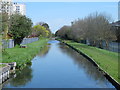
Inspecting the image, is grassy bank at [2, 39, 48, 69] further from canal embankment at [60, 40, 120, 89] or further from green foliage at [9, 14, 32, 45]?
green foliage at [9, 14, 32, 45]

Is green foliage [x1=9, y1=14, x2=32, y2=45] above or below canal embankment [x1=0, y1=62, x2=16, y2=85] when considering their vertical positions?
above

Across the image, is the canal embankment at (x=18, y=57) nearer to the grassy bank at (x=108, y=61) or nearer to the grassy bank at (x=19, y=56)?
the grassy bank at (x=19, y=56)

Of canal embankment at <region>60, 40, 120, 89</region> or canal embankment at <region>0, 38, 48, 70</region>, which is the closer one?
canal embankment at <region>60, 40, 120, 89</region>

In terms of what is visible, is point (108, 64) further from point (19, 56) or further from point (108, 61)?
point (19, 56)

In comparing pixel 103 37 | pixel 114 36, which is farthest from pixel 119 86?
pixel 103 37

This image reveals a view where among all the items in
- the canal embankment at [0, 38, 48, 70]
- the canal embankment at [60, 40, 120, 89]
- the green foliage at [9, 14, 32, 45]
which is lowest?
the canal embankment at [60, 40, 120, 89]

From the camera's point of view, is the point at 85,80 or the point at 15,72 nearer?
the point at 85,80

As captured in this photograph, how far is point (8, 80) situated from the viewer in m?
12.2

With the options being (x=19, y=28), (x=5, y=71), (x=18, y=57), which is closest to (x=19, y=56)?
(x=18, y=57)

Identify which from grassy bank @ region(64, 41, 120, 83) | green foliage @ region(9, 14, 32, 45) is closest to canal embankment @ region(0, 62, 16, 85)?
grassy bank @ region(64, 41, 120, 83)

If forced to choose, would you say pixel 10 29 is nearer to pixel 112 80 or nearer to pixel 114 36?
pixel 114 36

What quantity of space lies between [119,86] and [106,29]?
26565 millimetres

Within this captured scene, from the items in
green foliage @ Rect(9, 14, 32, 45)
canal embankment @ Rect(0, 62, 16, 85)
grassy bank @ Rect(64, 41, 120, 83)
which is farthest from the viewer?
green foliage @ Rect(9, 14, 32, 45)

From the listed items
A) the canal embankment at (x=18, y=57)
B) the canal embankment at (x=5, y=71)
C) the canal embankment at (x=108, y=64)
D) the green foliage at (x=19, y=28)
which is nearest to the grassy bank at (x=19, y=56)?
the canal embankment at (x=18, y=57)
